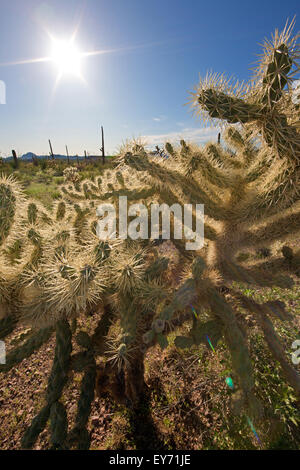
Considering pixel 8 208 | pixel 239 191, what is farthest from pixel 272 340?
pixel 8 208

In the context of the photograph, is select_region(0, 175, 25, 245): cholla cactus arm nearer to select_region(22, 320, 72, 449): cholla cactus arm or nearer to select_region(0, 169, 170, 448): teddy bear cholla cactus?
select_region(0, 169, 170, 448): teddy bear cholla cactus

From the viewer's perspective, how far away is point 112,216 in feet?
6.56

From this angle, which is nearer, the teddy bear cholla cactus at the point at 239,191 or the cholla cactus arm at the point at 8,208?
the teddy bear cholla cactus at the point at 239,191

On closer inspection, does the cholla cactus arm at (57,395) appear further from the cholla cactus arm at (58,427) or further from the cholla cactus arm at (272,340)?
the cholla cactus arm at (272,340)

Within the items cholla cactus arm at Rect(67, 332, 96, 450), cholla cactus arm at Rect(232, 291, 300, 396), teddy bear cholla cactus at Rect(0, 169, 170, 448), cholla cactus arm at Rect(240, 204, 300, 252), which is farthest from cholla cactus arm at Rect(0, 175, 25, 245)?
cholla cactus arm at Rect(232, 291, 300, 396)

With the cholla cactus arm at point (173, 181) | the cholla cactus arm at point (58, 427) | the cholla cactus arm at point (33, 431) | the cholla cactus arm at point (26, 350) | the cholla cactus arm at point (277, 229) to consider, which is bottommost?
the cholla cactus arm at point (33, 431)

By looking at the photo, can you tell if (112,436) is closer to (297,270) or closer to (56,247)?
(56,247)

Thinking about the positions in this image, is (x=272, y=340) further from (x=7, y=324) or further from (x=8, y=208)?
(x=8, y=208)

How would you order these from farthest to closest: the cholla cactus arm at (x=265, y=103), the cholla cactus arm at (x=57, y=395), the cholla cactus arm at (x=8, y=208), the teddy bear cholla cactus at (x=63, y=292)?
the cholla cactus arm at (x=8, y=208) → the cholla cactus arm at (x=57, y=395) → the teddy bear cholla cactus at (x=63, y=292) → the cholla cactus arm at (x=265, y=103)

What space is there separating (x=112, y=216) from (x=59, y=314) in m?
0.94

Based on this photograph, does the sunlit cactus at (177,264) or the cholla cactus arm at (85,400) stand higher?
the sunlit cactus at (177,264)

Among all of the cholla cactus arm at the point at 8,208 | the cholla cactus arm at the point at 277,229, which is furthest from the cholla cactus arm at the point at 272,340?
the cholla cactus arm at the point at 8,208

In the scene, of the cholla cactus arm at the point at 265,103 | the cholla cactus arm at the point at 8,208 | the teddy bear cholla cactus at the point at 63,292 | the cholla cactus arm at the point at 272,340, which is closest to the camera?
the cholla cactus arm at the point at 265,103
